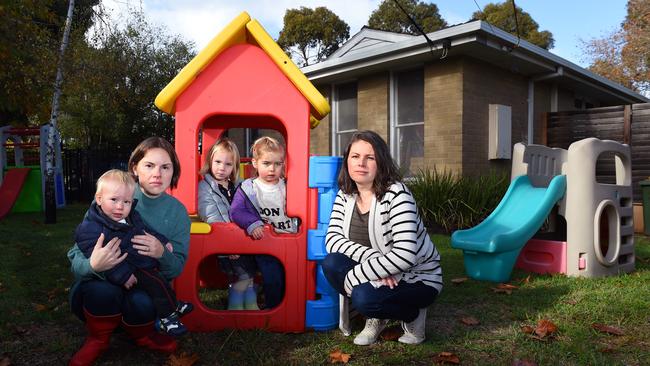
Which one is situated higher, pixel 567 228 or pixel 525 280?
pixel 567 228

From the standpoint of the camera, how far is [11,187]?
958 cm

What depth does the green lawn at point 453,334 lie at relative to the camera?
8.02 ft

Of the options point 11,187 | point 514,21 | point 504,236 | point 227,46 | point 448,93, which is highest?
point 514,21

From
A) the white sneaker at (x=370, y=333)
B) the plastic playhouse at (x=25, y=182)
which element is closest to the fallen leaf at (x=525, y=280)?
the white sneaker at (x=370, y=333)

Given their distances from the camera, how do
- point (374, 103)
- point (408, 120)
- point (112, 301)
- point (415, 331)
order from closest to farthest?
point (112, 301), point (415, 331), point (408, 120), point (374, 103)

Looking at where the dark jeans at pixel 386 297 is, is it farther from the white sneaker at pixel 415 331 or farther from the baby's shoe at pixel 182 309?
the baby's shoe at pixel 182 309

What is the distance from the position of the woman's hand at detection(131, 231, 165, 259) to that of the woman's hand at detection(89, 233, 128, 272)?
10cm

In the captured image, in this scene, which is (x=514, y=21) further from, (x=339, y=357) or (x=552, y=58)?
(x=339, y=357)

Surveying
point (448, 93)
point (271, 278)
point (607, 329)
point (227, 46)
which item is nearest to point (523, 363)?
point (607, 329)

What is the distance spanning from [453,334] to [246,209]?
4.87 feet

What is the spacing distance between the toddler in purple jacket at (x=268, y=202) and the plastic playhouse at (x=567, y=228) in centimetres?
191

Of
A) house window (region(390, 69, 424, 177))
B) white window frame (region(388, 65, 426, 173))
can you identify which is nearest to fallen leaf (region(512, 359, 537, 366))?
house window (region(390, 69, 424, 177))

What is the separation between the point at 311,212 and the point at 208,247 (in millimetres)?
658

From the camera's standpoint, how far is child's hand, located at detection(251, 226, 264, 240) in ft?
9.16
